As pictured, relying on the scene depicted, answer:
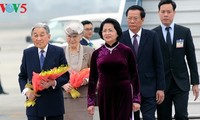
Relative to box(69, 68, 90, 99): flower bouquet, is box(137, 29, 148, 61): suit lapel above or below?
above

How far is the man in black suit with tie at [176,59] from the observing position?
8.21 meters

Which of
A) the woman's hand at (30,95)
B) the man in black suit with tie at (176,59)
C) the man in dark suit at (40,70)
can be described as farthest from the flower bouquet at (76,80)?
the man in black suit with tie at (176,59)

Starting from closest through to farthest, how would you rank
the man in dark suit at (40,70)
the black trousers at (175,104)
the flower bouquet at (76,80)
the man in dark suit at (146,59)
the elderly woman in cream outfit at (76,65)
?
the man in dark suit at (40,70)
the man in dark suit at (146,59)
the flower bouquet at (76,80)
the elderly woman in cream outfit at (76,65)
the black trousers at (175,104)

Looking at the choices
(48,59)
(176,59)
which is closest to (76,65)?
(48,59)

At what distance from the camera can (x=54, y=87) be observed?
7.20 meters

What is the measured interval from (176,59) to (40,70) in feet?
6.19

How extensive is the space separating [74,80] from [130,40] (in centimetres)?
83

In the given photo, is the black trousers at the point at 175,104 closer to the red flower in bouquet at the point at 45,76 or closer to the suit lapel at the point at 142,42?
the suit lapel at the point at 142,42

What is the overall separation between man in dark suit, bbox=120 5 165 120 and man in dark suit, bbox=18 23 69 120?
38.3 inches

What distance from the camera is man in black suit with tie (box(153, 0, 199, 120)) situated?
26.9ft

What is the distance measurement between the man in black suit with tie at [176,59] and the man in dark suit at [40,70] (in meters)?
1.54

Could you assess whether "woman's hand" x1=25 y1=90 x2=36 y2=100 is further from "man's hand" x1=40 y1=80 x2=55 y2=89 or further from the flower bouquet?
the flower bouquet

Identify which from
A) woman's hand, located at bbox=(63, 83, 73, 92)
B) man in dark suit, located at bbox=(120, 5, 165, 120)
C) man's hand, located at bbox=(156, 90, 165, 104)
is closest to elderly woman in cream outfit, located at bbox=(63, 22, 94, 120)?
woman's hand, located at bbox=(63, 83, 73, 92)

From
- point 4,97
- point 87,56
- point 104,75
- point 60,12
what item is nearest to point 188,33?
point 87,56
